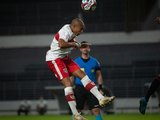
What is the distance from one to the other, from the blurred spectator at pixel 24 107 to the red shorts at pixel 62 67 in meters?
13.7

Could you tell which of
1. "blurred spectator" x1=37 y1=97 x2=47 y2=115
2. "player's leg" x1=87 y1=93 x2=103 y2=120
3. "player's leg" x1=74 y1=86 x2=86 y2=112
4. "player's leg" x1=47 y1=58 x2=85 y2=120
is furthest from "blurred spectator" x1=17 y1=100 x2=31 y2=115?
"player's leg" x1=47 y1=58 x2=85 y2=120

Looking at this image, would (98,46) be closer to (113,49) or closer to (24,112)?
(113,49)

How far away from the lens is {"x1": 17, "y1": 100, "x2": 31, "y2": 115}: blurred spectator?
882 inches

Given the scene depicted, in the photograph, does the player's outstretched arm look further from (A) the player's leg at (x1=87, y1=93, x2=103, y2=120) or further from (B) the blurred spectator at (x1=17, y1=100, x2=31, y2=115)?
(B) the blurred spectator at (x1=17, y1=100, x2=31, y2=115)

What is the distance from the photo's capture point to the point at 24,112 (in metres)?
22.7

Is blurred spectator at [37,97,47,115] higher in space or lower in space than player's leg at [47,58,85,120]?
lower

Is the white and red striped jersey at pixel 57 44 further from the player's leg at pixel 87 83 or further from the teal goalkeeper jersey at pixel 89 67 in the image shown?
the teal goalkeeper jersey at pixel 89 67

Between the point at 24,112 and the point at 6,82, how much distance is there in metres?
3.00

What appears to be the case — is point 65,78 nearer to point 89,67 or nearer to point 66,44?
point 66,44

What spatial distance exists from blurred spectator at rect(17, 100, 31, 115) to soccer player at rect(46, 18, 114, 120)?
13785 mm

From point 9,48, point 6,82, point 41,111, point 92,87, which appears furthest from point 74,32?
point 9,48

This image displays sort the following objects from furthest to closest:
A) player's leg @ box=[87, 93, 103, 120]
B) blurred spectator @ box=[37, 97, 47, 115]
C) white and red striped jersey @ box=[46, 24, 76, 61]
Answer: blurred spectator @ box=[37, 97, 47, 115] < player's leg @ box=[87, 93, 103, 120] < white and red striped jersey @ box=[46, 24, 76, 61]

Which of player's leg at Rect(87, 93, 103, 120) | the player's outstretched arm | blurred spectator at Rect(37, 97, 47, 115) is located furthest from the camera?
blurred spectator at Rect(37, 97, 47, 115)

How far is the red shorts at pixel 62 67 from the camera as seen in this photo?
28.2ft
